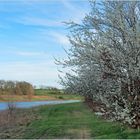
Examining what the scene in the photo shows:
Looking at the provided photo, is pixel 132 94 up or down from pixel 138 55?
down

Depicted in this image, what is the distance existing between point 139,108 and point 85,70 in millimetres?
1847

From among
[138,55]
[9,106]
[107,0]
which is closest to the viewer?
[138,55]

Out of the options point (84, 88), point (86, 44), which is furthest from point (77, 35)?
point (84, 88)

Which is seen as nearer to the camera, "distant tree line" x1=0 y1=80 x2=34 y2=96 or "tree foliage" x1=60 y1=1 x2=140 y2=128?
"tree foliage" x1=60 y1=1 x2=140 y2=128

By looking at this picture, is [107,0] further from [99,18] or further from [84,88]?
[84,88]

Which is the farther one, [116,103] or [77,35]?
[77,35]

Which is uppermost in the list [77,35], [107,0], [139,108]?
[107,0]

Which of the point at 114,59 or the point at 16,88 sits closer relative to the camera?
the point at 114,59

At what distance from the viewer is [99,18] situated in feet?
45.6

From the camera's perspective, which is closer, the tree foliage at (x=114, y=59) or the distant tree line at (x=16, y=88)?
the tree foliage at (x=114, y=59)

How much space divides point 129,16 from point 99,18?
919mm

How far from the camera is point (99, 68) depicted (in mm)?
13516

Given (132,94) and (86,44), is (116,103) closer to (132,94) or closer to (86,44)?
(132,94)

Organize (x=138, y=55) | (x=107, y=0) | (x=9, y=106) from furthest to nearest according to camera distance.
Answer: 1. (x=9, y=106)
2. (x=107, y=0)
3. (x=138, y=55)
